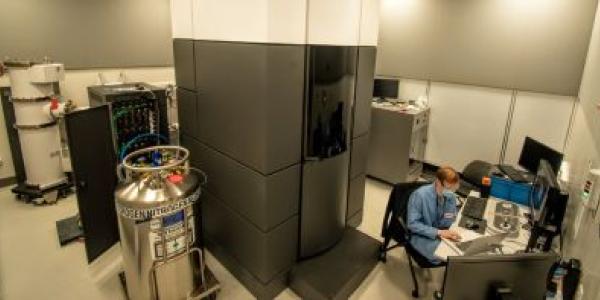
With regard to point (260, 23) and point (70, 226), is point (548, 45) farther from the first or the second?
point (70, 226)

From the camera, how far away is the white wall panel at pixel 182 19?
8.96 ft

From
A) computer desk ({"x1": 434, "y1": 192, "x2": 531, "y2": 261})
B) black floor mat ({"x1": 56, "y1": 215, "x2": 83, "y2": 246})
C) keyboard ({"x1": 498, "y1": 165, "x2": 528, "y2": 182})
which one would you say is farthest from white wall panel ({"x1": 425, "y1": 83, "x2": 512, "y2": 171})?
black floor mat ({"x1": 56, "y1": 215, "x2": 83, "y2": 246})

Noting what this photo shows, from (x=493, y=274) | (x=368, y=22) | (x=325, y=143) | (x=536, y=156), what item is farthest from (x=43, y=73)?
(x=536, y=156)

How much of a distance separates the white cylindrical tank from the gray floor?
54cm

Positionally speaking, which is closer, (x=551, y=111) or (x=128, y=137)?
(x=128, y=137)

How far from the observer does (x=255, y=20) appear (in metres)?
2.14

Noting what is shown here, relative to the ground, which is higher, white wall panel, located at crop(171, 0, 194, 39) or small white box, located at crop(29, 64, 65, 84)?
white wall panel, located at crop(171, 0, 194, 39)

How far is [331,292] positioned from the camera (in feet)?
8.40

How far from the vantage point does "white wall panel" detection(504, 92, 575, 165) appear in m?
3.98

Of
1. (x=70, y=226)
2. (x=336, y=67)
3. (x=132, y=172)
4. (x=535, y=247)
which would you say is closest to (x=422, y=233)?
(x=535, y=247)

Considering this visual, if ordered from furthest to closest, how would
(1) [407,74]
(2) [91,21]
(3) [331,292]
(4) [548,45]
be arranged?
(1) [407,74]
(2) [91,21]
(4) [548,45]
(3) [331,292]

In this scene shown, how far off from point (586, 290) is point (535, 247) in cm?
52

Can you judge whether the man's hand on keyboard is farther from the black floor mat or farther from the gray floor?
the black floor mat

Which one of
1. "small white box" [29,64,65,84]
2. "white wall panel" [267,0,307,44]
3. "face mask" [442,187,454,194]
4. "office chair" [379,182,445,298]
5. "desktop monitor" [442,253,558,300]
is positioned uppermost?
"white wall panel" [267,0,307,44]
